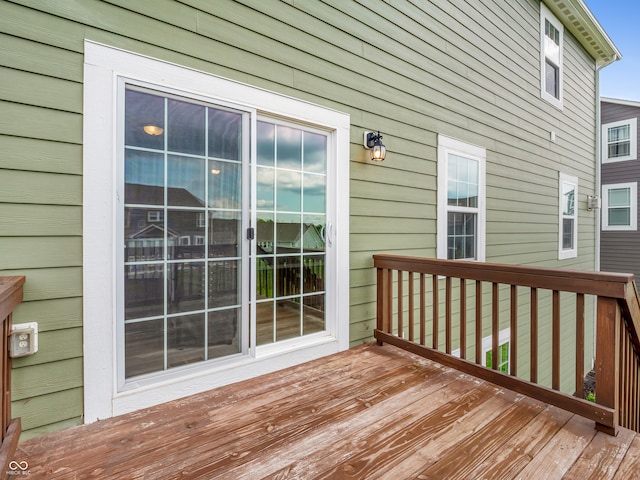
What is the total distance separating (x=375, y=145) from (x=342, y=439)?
2.30m

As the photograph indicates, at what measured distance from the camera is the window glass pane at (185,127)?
6.41 ft

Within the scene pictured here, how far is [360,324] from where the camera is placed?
295cm

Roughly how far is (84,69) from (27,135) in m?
0.44

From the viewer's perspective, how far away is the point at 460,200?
396 cm

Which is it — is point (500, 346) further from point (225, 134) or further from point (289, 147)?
point (225, 134)

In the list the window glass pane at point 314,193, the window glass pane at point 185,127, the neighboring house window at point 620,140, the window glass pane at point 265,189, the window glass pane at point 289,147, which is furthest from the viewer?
the neighboring house window at point 620,140

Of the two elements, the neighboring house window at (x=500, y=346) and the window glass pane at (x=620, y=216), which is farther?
the window glass pane at (x=620, y=216)

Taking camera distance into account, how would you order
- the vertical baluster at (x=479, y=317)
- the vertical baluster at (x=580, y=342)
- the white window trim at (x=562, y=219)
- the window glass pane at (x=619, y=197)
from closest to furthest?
the vertical baluster at (x=580, y=342)
the vertical baluster at (x=479, y=317)
the white window trim at (x=562, y=219)
the window glass pane at (x=619, y=197)

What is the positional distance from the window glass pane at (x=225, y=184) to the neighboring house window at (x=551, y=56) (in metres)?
5.72

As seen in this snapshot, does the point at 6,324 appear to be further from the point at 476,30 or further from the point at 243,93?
the point at 476,30

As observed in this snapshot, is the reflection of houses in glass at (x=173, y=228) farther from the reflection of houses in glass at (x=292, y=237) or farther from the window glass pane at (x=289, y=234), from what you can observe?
the window glass pane at (x=289, y=234)

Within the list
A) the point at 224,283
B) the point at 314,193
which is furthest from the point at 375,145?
the point at 224,283

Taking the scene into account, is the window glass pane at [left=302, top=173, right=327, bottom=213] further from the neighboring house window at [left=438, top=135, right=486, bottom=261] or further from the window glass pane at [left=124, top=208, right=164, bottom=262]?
the neighboring house window at [left=438, top=135, right=486, bottom=261]

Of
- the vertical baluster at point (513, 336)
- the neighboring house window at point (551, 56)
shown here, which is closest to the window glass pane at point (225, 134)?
the vertical baluster at point (513, 336)
